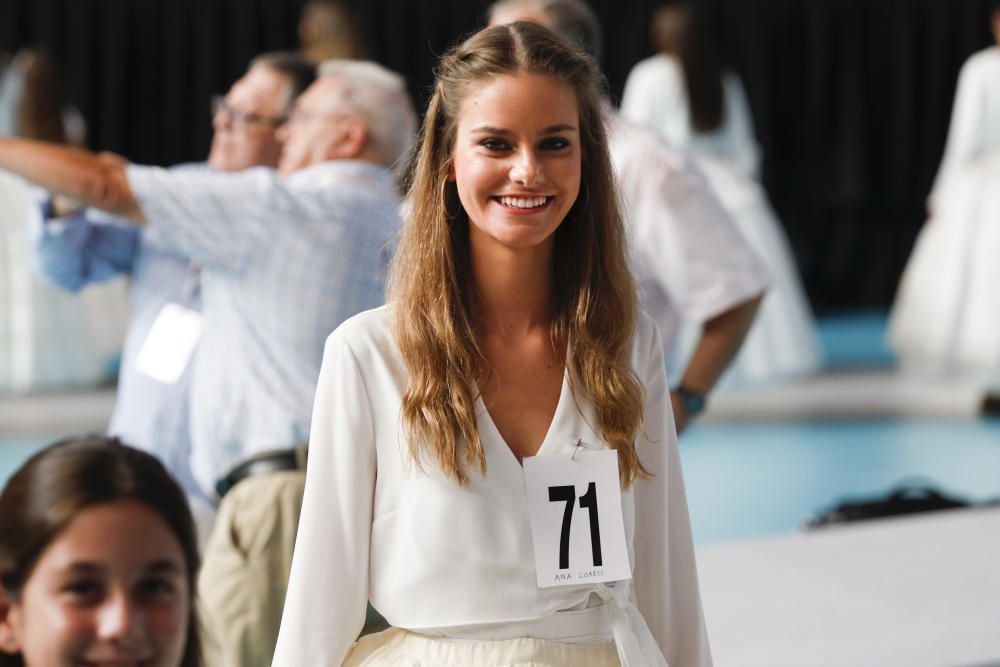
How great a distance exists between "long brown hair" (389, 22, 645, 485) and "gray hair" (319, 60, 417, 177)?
1.28 m

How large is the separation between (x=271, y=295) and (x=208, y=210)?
208mm

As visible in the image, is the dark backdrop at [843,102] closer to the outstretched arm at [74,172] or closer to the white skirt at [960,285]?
the white skirt at [960,285]

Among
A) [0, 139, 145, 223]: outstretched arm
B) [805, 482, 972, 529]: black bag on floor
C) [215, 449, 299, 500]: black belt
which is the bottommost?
[805, 482, 972, 529]: black bag on floor

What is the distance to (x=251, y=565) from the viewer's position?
2.37 m

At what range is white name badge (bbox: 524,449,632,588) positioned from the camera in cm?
148

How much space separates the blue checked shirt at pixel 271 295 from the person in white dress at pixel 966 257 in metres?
5.06

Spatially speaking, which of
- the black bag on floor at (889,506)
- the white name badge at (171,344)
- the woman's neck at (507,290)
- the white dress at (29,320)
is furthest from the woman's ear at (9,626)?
the white dress at (29,320)

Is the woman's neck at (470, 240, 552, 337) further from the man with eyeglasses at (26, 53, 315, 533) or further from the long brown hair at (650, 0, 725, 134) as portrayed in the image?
the long brown hair at (650, 0, 725, 134)

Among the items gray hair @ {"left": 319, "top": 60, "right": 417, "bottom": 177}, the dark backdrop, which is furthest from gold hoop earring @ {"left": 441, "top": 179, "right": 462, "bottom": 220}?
the dark backdrop

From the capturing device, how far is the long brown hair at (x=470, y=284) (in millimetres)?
1474

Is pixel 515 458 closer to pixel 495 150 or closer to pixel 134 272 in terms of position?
pixel 495 150

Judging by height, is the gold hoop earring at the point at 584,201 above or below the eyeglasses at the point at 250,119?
below

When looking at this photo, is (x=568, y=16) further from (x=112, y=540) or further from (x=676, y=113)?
(x=676, y=113)

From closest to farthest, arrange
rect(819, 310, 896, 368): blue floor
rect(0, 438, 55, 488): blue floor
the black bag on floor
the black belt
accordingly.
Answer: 1. the black belt
2. the black bag on floor
3. rect(0, 438, 55, 488): blue floor
4. rect(819, 310, 896, 368): blue floor
